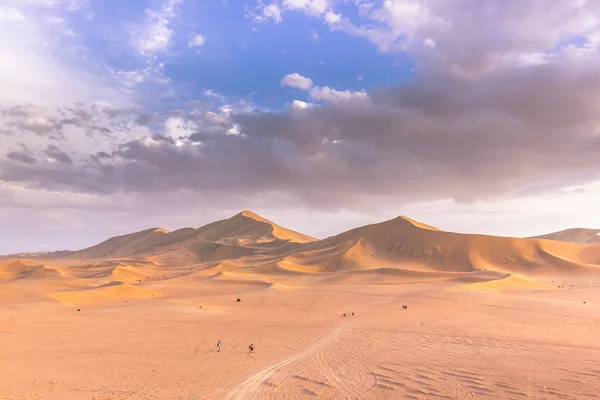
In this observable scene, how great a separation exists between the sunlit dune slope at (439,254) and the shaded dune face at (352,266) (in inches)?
5.1

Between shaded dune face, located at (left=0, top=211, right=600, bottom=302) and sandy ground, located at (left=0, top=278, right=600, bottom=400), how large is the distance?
12859 mm

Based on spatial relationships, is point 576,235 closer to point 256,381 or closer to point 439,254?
point 439,254

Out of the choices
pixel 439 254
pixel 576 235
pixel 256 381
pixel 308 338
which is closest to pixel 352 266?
pixel 439 254

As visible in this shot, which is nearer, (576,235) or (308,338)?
(308,338)

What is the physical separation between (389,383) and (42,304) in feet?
104

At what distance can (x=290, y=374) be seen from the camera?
1491 cm

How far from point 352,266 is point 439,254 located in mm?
13727

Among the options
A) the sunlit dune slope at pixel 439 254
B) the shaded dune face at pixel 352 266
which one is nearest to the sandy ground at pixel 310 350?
the shaded dune face at pixel 352 266

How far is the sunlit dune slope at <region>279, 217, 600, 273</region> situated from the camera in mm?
62906

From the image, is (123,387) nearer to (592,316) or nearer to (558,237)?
(592,316)

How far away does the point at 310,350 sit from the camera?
1859 centimetres

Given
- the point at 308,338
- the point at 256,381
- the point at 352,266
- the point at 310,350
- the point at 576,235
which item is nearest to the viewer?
the point at 256,381

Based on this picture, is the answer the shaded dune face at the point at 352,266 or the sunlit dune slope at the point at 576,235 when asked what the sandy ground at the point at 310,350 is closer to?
the shaded dune face at the point at 352,266

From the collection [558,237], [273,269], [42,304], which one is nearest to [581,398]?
[42,304]
